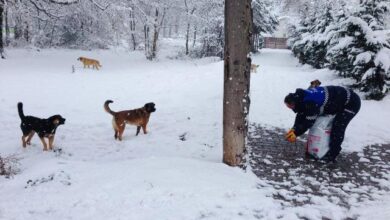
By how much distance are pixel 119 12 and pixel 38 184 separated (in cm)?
1270

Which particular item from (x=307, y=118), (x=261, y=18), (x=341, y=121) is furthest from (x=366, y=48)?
(x=261, y=18)

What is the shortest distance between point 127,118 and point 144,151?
122 cm

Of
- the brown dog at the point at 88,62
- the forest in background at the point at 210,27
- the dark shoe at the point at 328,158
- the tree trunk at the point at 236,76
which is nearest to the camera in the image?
the tree trunk at the point at 236,76

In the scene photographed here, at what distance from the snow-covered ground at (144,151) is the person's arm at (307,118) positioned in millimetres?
1410

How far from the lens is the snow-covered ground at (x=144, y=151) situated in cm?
442

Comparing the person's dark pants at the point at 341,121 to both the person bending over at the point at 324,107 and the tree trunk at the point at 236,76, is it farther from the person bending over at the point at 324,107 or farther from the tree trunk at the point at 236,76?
the tree trunk at the point at 236,76

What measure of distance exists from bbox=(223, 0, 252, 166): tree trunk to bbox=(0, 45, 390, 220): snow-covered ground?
452 millimetres

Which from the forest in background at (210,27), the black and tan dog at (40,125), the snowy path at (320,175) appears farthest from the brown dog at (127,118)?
the forest in background at (210,27)

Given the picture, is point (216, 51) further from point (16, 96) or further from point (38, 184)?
point (38, 184)

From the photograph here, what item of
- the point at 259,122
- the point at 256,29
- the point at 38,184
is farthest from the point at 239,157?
the point at 256,29

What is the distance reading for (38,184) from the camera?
16.4ft

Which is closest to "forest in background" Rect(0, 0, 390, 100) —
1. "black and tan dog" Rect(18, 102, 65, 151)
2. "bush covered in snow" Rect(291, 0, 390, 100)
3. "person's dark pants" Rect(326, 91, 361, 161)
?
"bush covered in snow" Rect(291, 0, 390, 100)

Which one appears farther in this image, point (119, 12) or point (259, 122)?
point (119, 12)

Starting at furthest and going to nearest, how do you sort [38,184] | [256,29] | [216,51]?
[256,29] → [216,51] → [38,184]
